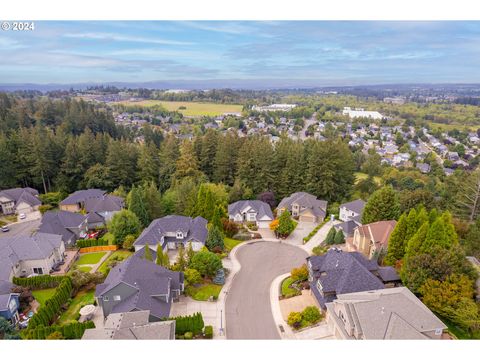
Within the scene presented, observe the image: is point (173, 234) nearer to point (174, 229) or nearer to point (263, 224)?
point (174, 229)

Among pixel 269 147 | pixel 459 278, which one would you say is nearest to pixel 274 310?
pixel 459 278

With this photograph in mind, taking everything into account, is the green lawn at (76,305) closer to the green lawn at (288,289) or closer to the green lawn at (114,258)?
the green lawn at (114,258)

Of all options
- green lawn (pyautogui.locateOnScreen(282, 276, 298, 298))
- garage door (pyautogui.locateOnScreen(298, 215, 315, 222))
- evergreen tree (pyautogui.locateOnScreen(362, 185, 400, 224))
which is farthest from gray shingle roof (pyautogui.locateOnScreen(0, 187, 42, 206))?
evergreen tree (pyautogui.locateOnScreen(362, 185, 400, 224))

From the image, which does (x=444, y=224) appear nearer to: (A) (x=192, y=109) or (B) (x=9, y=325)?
(B) (x=9, y=325)

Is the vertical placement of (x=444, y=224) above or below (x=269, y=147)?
below

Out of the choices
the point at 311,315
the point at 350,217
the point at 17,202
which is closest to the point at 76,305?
the point at 311,315

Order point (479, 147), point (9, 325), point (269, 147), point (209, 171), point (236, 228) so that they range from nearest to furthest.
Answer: point (9, 325) < point (236, 228) < point (269, 147) < point (209, 171) < point (479, 147)
